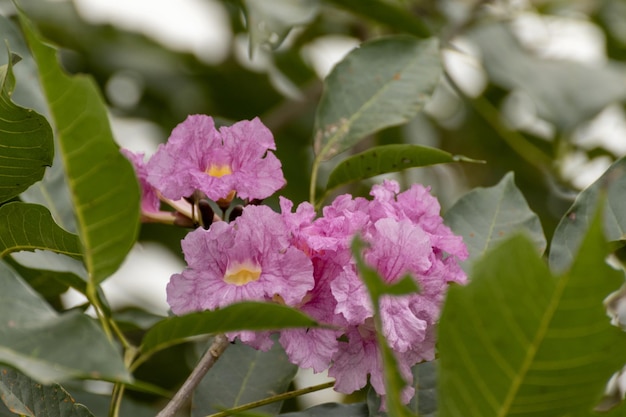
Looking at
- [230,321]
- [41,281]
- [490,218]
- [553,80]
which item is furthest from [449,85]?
[230,321]

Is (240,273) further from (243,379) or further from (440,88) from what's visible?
(440,88)

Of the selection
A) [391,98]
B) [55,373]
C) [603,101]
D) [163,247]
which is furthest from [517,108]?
[55,373]

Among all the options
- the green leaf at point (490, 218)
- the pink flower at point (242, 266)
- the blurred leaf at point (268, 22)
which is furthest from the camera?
the blurred leaf at point (268, 22)

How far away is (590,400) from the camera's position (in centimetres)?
64

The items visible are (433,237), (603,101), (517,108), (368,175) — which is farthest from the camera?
(517,108)

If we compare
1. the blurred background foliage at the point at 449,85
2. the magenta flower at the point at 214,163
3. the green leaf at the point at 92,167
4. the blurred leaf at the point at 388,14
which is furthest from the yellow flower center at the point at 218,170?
the blurred background foliage at the point at 449,85

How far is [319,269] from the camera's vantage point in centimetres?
85

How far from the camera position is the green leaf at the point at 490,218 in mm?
1043

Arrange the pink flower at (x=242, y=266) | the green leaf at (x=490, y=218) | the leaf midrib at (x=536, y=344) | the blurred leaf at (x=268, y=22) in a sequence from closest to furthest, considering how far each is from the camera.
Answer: the leaf midrib at (x=536, y=344) → the pink flower at (x=242, y=266) → the green leaf at (x=490, y=218) → the blurred leaf at (x=268, y=22)

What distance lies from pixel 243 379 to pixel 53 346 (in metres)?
0.50

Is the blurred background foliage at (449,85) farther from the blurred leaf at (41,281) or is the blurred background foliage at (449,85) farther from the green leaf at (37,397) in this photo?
the green leaf at (37,397)

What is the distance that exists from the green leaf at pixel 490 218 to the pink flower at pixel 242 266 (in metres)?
0.30

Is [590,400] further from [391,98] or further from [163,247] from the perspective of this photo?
[163,247]

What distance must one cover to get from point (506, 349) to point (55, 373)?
32cm
